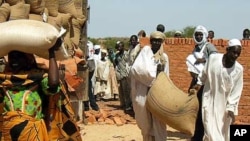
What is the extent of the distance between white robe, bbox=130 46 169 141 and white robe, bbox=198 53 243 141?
23.6 inches

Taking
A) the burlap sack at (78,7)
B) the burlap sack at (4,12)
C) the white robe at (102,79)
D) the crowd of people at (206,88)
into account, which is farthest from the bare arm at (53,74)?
the white robe at (102,79)

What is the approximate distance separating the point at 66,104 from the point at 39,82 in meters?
0.34

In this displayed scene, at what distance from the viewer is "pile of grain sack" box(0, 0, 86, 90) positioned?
4.59 m

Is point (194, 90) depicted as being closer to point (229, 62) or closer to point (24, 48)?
point (229, 62)

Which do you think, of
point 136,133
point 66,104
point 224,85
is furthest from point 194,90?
point 136,133

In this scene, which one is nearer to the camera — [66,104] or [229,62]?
[66,104]

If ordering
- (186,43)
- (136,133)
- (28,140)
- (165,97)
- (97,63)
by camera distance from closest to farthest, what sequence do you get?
1. (28,140)
2. (165,97)
3. (136,133)
4. (186,43)
5. (97,63)

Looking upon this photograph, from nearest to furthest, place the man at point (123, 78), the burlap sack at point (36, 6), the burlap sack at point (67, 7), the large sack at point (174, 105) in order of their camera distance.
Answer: the large sack at point (174, 105) → the burlap sack at point (36, 6) → the burlap sack at point (67, 7) → the man at point (123, 78)

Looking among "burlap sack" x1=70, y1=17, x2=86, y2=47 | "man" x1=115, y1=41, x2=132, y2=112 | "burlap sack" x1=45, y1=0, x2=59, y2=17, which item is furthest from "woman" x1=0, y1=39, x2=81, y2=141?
"man" x1=115, y1=41, x2=132, y2=112

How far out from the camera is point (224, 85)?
24.1 ft

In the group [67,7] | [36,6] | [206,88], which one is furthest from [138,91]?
[67,7]

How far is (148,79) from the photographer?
768cm

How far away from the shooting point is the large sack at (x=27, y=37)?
4.58 meters

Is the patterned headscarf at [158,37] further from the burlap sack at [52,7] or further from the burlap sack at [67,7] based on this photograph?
the burlap sack at [67,7]
